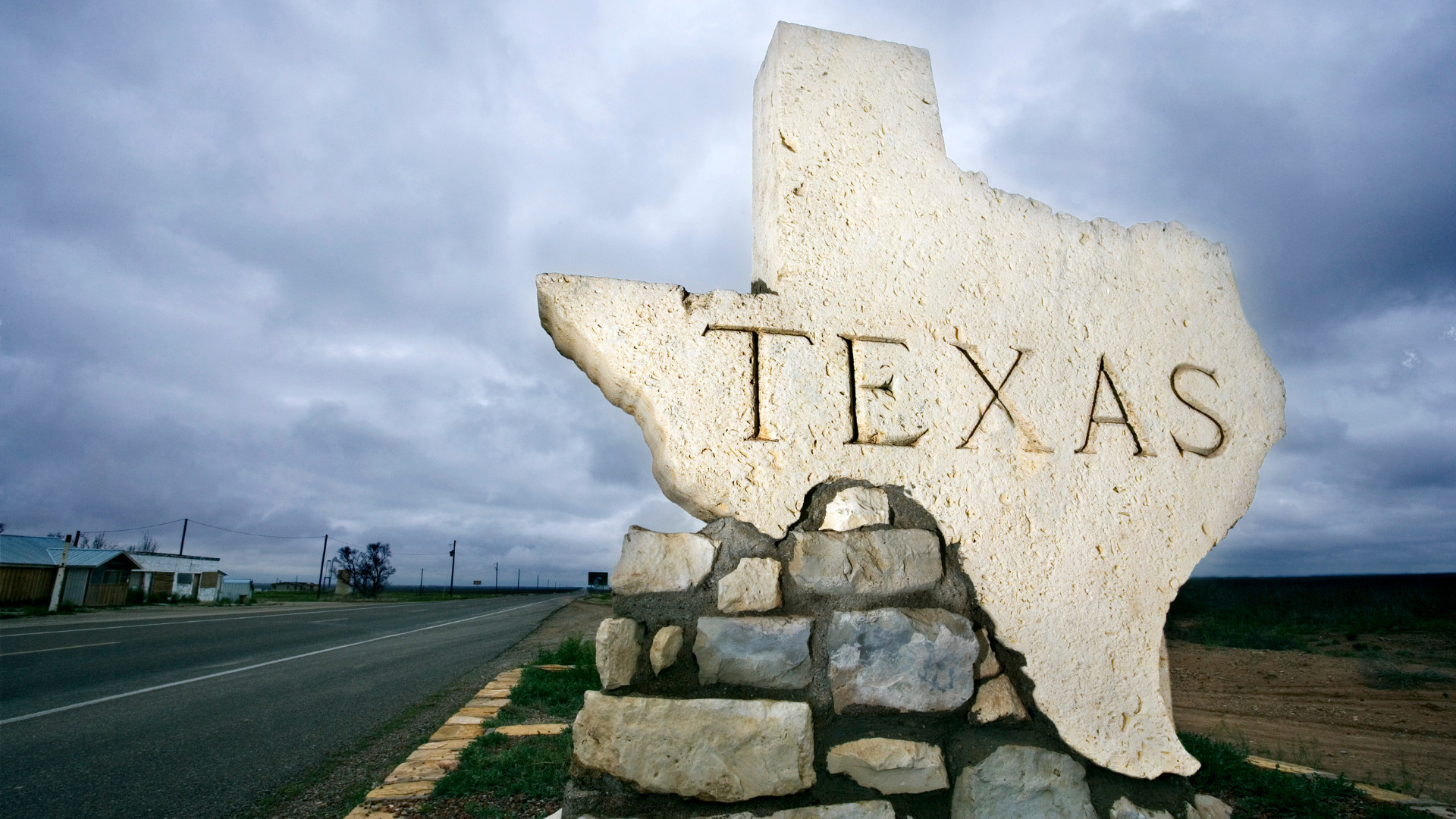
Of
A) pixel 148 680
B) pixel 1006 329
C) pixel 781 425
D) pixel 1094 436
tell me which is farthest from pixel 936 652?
pixel 148 680

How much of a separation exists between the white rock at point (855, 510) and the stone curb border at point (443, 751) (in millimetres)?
2544

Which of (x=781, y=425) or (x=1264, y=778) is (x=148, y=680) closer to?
(x=781, y=425)

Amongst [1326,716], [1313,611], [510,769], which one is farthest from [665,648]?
[1313,611]

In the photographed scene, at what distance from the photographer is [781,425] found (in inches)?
73.0

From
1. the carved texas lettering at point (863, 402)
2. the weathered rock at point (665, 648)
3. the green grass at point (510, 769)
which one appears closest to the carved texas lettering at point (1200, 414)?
the carved texas lettering at point (863, 402)

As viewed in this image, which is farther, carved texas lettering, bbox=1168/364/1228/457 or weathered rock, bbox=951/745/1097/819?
carved texas lettering, bbox=1168/364/1228/457

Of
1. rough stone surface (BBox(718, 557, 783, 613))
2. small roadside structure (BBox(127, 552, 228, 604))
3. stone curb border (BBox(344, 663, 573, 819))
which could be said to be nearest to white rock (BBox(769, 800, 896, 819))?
rough stone surface (BBox(718, 557, 783, 613))

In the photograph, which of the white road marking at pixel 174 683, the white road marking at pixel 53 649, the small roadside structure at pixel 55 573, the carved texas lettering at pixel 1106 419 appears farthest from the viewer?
the small roadside structure at pixel 55 573

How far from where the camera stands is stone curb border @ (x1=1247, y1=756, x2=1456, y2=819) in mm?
3627

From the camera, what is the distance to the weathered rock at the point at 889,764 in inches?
64.6

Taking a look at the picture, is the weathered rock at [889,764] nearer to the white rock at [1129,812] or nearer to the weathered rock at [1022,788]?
the weathered rock at [1022,788]

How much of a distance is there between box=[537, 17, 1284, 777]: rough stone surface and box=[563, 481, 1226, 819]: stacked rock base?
3.0 inches

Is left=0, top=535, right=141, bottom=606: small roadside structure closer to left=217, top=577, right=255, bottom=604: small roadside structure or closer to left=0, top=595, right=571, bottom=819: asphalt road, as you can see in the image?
left=217, top=577, right=255, bottom=604: small roadside structure

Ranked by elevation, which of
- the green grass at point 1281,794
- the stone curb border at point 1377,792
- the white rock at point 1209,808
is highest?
the white rock at point 1209,808
